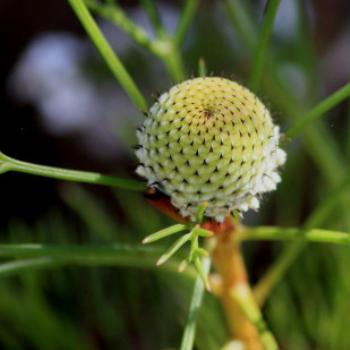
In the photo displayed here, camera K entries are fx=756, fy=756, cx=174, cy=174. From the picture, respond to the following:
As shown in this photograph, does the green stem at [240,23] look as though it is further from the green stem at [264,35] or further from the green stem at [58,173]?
→ the green stem at [58,173]

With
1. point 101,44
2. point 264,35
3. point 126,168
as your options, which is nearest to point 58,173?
point 101,44

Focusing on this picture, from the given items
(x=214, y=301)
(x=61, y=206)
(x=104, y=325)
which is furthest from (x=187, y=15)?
(x=61, y=206)

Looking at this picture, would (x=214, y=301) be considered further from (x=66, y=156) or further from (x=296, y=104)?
(x=66, y=156)

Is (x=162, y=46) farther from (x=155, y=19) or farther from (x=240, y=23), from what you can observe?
(x=240, y=23)

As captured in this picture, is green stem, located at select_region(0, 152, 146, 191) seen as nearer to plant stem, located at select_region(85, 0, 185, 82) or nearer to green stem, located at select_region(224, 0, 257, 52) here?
plant stem, located at select_region(85, 0, 185, 82)

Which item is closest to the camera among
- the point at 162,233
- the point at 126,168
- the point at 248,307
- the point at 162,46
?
the point at 162,233

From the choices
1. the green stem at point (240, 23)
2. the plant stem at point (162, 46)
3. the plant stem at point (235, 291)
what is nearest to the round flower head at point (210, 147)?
the plant stem at point (235, 291)
